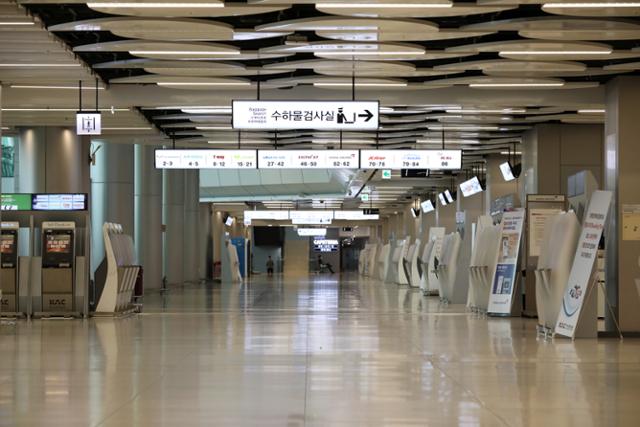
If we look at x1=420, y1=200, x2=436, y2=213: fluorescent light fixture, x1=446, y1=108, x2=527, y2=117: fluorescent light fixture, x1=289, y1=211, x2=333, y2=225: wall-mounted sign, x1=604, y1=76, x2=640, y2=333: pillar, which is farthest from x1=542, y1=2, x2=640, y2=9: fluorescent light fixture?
x1=289, y1=211, x2=333, y2=225: wall-mounted sign

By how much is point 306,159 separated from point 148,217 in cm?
1414

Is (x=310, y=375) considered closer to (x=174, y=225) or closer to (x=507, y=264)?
(x=507, y=264)

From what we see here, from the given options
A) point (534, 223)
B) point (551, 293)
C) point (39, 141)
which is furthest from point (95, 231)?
point (551, 293)

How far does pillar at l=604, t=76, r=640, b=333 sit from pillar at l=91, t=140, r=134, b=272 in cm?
1626

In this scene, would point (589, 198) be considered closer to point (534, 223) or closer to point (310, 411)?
point (534, 223)

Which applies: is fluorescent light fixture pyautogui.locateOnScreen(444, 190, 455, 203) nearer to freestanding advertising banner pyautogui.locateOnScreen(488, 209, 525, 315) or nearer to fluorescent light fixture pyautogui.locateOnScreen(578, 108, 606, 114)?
freestanding advertising banner pyautogui.locateOnScreen(488, 209, 525, 315)

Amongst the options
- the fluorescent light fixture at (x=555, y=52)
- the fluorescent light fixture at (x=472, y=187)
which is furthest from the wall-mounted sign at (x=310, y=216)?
the fluorescent light fixture at (x=555, y=52)

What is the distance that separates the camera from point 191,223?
134ft

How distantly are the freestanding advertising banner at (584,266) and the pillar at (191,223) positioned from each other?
27.3 metres

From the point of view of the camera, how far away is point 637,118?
15.3 meters

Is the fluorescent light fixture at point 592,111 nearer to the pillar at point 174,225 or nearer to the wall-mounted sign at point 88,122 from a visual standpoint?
the wall-mounted sign at point 88,122

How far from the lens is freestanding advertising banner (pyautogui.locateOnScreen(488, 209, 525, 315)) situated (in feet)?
62.1

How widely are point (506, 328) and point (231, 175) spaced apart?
2984cm

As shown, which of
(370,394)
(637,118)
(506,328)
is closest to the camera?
(370,394)
